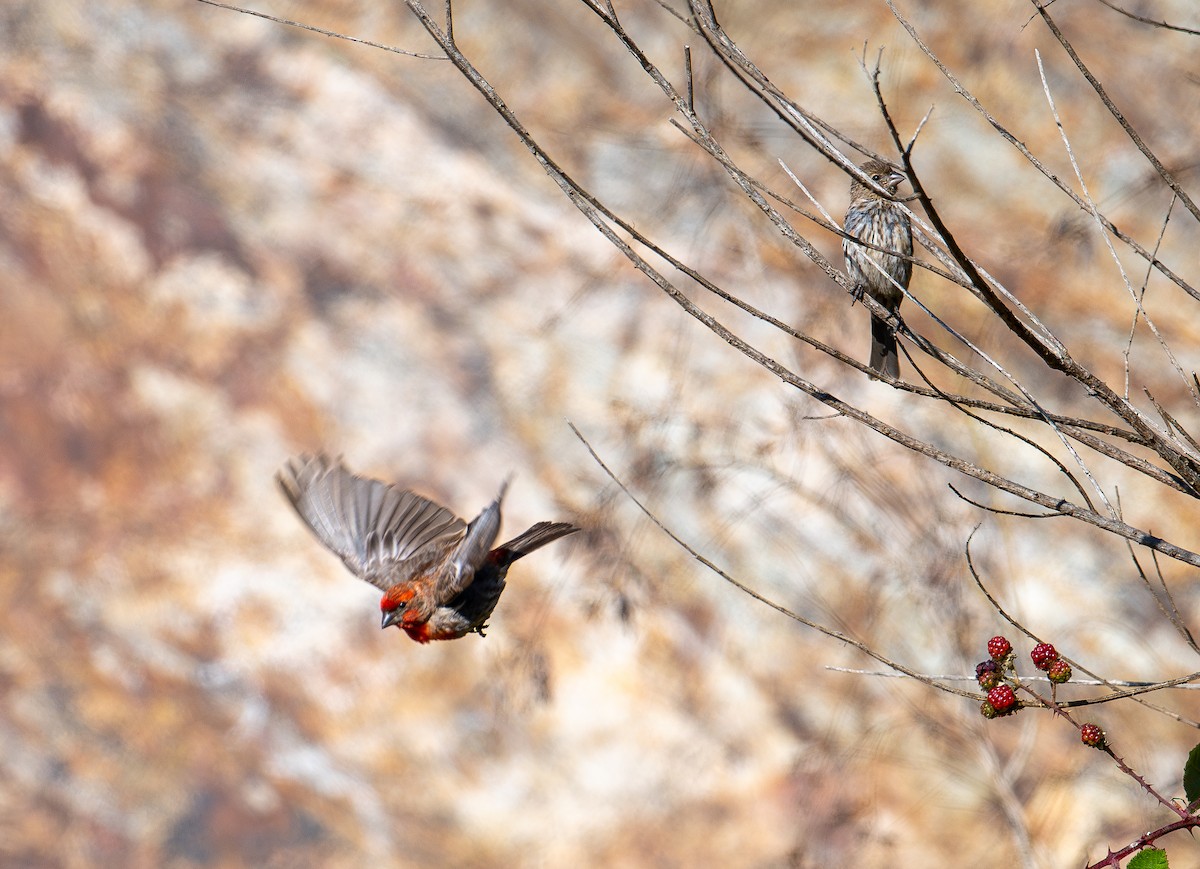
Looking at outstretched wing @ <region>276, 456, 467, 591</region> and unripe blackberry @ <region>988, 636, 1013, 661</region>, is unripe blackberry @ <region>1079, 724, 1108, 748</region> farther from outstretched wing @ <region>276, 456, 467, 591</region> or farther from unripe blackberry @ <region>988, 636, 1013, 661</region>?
outstretched wing @ <region>276, 456, 467, 591</region>

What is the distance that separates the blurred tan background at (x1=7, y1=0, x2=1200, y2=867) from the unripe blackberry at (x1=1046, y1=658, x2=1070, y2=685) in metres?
3.08

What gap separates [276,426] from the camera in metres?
5.70

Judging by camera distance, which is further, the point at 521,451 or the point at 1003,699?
the point at 521,451

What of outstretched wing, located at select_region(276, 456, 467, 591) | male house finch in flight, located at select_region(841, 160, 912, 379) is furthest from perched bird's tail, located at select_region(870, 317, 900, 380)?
outstretched wing, located at select_region(276, 456, 467, 591)

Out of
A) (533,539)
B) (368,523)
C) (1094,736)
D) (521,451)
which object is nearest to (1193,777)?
(1094,736)

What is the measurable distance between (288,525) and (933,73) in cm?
379

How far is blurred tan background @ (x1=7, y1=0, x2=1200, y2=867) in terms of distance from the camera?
5.18 m

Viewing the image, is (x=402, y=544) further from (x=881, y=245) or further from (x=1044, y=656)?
(x=1044, y=656)

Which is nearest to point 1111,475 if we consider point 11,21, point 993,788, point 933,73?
point 993,788

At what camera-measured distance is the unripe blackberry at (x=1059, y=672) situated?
72.4 inches

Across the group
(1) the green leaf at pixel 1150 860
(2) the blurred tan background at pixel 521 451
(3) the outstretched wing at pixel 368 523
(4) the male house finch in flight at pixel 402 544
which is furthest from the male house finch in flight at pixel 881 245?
(1) the green leaf at pixel 1150 860

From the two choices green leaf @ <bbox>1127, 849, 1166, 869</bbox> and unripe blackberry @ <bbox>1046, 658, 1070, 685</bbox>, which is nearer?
green leaf @ <bbox>1127, 849, 1166, 869</bbox>

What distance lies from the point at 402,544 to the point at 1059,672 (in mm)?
2457

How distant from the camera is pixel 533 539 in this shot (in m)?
3.50
